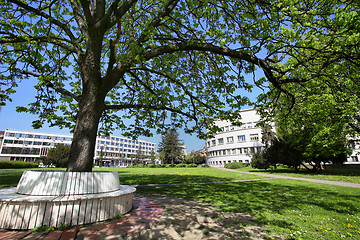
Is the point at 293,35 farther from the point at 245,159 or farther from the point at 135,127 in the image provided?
the point at 245,159

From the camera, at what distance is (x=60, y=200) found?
3.71 metres

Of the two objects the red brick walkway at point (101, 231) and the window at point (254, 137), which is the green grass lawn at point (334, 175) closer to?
the red brick walkway at point (101, 231)

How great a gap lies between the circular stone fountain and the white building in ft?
148

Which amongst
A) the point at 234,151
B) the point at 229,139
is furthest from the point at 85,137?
the point at 229,139

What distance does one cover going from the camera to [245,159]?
5041cm

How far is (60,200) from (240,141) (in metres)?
53.3

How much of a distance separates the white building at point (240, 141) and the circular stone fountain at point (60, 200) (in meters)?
45.0

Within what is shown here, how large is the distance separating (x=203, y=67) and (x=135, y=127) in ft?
18.0

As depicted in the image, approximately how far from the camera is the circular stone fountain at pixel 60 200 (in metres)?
3.63

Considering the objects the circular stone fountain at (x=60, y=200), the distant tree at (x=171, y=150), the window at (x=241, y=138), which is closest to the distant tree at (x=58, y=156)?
the distant tree at (x=171, y=150)

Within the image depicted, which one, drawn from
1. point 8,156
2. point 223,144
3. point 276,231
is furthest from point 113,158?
point 276,231

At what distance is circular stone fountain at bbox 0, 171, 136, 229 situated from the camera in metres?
3.63

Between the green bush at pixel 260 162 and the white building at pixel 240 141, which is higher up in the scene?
the white building at pixel 240 141

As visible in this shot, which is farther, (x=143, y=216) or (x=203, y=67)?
(x=203, y=67)
